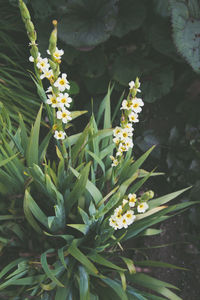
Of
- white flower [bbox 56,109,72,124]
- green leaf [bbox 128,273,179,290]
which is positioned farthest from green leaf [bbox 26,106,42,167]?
green leaf [bbox 128,273,179,290]

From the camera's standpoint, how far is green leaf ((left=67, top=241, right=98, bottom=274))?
1.08m

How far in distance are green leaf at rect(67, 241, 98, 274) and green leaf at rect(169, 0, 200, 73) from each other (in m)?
0.99

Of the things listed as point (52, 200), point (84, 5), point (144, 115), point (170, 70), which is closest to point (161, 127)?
point (144, 115)

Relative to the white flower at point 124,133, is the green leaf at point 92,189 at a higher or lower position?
lower

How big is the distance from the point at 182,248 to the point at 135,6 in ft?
4.48

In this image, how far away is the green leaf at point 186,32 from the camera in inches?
57.1

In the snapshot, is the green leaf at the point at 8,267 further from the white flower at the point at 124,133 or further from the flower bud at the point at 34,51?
the flower bud at the point at 34,51

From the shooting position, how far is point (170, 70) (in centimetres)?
183

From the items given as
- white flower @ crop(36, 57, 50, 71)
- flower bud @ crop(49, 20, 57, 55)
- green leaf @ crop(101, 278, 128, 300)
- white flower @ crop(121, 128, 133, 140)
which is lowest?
green leaf @ crop(101, 278, 128, 300)

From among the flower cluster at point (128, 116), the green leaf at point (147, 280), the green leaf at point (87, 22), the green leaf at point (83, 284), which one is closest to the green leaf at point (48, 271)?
the green leaf at point (83, 284)

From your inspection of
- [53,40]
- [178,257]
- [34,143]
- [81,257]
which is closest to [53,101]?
[53,40]

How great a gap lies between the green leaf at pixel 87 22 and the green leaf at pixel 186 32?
0.30 meters

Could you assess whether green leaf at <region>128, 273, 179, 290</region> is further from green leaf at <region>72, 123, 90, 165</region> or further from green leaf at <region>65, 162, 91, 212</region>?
green leaf at <region>72, 123, 90, 165</region>

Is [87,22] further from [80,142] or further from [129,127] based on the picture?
[129,127]
